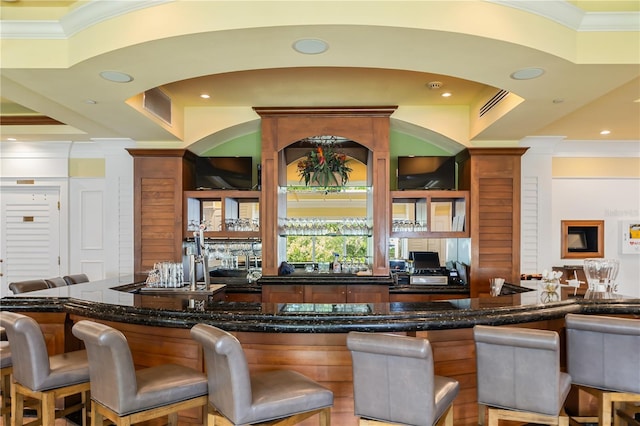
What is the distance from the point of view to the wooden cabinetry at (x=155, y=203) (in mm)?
5055

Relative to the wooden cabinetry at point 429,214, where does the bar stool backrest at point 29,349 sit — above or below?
below

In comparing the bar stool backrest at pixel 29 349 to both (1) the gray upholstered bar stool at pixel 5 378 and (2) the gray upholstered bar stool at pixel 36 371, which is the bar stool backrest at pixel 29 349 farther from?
(1) the gray upholstered bar stool at pixel 5 378

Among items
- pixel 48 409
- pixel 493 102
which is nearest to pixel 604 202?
pixel 493 102

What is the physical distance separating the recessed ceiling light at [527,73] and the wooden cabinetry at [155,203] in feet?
12.6

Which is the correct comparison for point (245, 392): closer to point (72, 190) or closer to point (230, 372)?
point (230, 372)

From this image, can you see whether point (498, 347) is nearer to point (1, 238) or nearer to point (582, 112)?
point (582, 112)

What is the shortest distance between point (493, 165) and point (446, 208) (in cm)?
78

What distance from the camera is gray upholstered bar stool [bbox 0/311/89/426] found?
84.7 inches

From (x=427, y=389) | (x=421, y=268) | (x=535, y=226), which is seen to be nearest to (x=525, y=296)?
(x=427, y=389)

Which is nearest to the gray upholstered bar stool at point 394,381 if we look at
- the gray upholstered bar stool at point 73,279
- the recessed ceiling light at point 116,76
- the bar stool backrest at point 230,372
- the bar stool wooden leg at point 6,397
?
the bar stool backrest at point 230,372

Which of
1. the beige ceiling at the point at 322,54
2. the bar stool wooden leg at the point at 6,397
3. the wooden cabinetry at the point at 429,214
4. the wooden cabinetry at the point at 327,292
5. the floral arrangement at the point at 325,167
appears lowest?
the bar stool wooden leg at the point at 6,397

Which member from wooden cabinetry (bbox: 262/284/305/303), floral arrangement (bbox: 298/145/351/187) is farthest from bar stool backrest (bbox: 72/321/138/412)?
floral arrangement (bbox: 298/145/351/187)

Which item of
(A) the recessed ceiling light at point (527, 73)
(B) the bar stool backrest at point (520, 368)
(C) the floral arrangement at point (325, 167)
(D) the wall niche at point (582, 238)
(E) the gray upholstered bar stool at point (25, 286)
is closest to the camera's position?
(B) the bar stool backrest at point (520, 368)

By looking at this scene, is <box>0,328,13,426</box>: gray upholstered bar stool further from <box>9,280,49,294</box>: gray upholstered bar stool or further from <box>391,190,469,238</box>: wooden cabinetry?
<box>391,190,469,238</box>: wooden cabinetry
